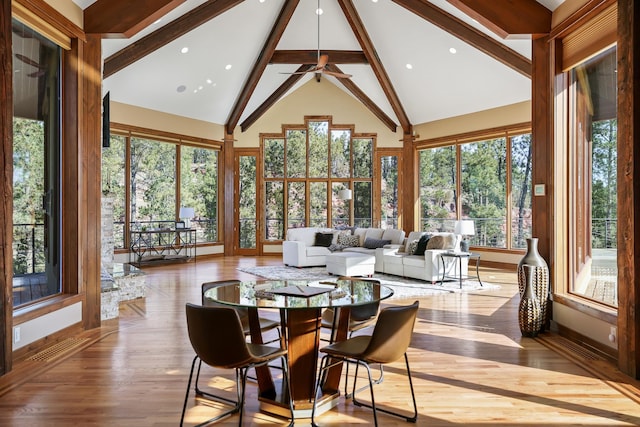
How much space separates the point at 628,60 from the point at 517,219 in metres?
6.41

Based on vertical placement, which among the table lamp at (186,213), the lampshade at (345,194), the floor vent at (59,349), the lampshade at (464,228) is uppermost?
the lampshade at (345,194)

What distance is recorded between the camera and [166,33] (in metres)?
7.89

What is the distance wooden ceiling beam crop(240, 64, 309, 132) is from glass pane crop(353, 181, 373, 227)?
119 inches

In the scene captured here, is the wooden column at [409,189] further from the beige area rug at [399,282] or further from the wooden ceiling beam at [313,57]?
the beige area rug at [399,282]

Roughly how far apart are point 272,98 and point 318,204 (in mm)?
3003

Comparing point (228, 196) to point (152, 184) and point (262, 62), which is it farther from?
point (262, 62)

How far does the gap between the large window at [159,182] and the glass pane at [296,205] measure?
1.96 m

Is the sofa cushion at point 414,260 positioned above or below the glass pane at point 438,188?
below

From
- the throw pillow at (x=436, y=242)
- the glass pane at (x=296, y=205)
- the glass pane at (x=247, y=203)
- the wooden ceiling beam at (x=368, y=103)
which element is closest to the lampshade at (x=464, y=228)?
the throw pillow at (x=436, y=242)

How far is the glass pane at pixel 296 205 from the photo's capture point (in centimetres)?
1268

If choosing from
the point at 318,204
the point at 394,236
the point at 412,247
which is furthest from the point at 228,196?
the point at 412,247

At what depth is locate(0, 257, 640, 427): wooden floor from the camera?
9.52ft

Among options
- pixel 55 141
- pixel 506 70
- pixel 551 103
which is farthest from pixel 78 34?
pixel 506 70

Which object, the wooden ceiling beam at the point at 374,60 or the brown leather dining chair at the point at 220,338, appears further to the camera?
the wooden ceiling beam at the point at 374,60
